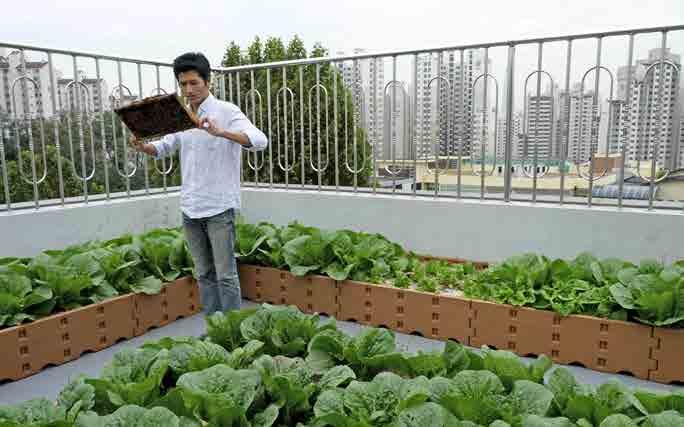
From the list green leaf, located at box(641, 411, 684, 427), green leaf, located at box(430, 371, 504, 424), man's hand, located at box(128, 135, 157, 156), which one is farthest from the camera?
man's hand, located at box(128, 135, 157, 156)

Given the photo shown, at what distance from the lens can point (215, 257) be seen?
10.2ft

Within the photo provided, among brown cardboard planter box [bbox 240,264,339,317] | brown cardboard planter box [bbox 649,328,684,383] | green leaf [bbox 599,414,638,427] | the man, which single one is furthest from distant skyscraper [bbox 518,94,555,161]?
green leaf [bbox 599,414,638,427]

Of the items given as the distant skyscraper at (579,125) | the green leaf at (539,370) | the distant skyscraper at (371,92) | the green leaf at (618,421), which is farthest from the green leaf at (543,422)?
the distant skyscraper at (371,92)

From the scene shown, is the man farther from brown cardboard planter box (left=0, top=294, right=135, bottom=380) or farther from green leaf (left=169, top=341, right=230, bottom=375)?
green leaf (left=169, top=341, right=230, bottom=375)

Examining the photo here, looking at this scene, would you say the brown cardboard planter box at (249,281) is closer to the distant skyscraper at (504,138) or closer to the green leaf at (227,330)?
the green leaf at (227,330)

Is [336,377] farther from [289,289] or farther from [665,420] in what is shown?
[289,289]

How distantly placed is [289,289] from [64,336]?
144cm

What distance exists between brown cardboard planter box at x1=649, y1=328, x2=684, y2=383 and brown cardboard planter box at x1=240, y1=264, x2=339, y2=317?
1862mm

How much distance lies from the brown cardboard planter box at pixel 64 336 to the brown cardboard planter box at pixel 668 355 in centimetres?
297

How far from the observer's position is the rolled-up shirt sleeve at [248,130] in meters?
2.90

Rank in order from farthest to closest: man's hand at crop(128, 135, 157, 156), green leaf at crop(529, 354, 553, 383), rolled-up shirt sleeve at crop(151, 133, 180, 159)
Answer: rolled-up shirt sleeve at crop(151, 133, 180, 159), man's hand at crop(128, 135, 157, 156), green leaf at crop(529, 354, 553, 383)

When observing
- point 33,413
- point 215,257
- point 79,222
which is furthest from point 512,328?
point 79,222

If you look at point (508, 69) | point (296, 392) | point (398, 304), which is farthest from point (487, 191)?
point (296, 392)

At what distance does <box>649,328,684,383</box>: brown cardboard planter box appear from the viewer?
8.41 feet
